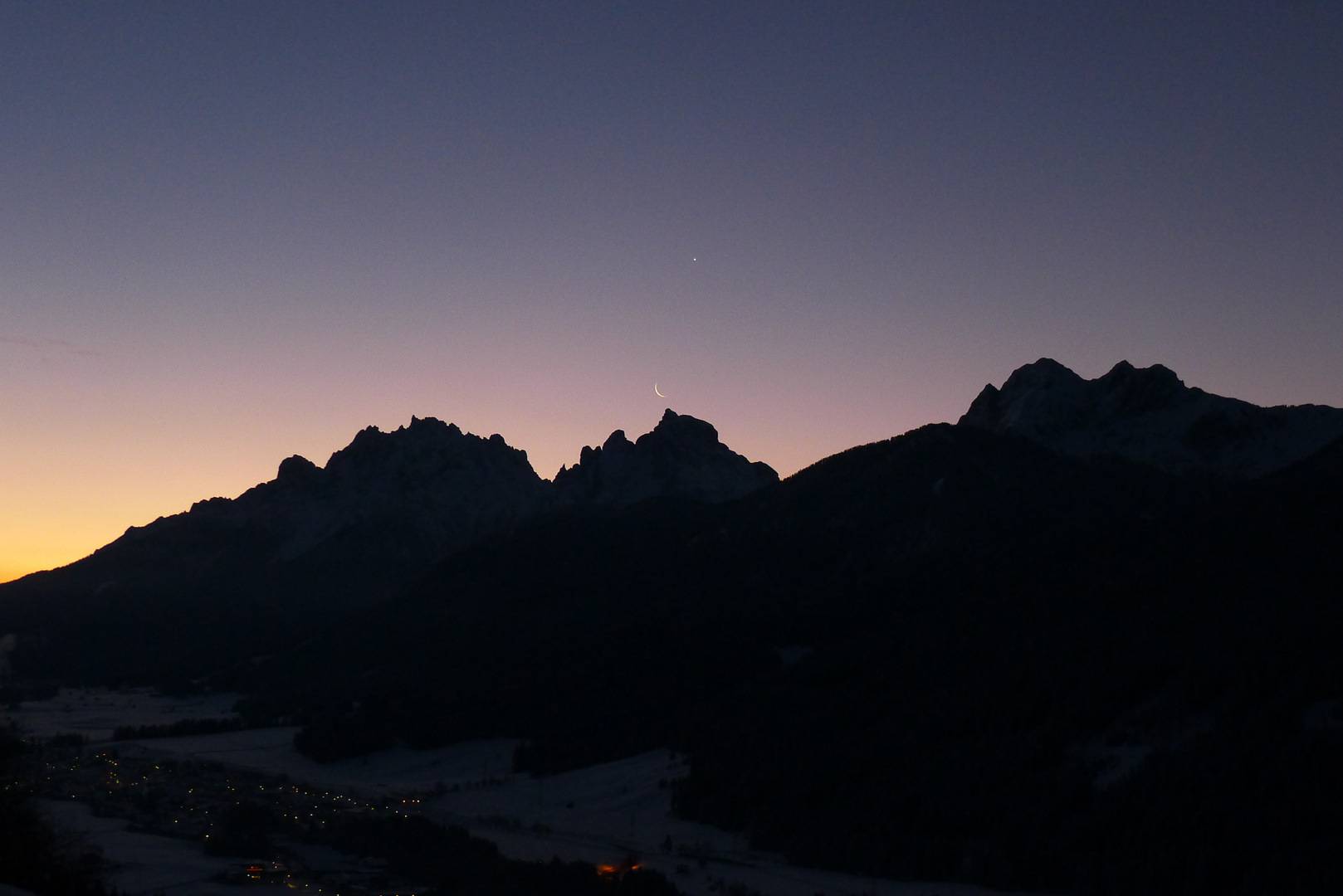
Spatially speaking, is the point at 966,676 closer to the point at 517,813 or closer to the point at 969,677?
the point at 969,677

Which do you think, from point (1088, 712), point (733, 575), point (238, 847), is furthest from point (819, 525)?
point (238, 847)

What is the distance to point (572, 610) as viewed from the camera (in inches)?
7539

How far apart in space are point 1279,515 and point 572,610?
108 m

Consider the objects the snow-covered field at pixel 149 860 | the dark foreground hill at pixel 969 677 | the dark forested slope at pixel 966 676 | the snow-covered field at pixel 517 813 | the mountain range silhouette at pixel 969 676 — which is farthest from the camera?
the snow-covered field at pixel 517 813

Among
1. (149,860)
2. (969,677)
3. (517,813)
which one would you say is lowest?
(517,813)

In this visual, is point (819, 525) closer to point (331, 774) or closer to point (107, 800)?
point (331, 774)

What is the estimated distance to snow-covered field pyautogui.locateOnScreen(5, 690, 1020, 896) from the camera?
68.2 metres

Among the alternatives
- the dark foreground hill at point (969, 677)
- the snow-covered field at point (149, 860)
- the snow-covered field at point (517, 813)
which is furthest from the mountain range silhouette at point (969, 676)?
the snow-covered field at point (149, 860)

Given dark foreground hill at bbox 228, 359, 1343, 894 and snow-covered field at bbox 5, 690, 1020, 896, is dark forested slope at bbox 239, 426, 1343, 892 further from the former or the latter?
snow-covered field at bbox 5, 690, 1020, 896

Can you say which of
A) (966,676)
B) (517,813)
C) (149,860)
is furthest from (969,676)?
(149,860)

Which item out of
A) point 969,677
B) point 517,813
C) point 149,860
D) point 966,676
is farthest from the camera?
point 517,813

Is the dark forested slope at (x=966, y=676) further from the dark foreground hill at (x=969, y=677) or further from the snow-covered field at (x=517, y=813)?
the snow-covered field at (x=517, y=813)

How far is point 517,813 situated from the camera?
97938 millimetres

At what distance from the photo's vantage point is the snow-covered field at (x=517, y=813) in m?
68.2
